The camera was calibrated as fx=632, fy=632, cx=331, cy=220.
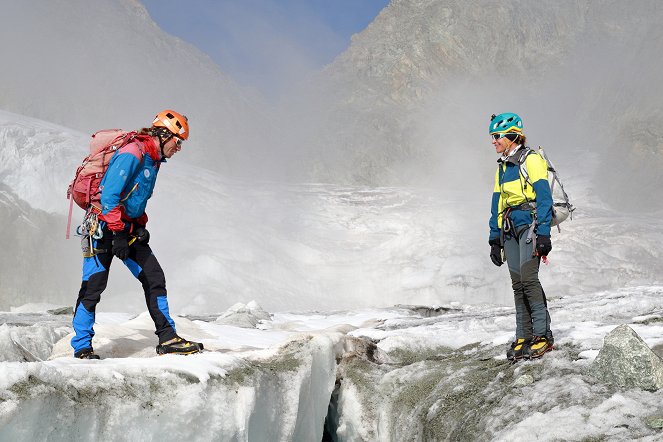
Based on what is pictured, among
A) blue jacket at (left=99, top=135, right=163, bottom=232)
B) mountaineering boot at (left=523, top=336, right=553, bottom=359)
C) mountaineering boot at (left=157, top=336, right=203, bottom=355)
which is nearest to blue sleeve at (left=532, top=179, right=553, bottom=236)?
mountaineering boot at (left=523, top=336, right=553, bottom=359)

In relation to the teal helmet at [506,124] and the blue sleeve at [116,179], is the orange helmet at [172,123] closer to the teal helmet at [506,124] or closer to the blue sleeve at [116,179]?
the blue sleeve at [116,179]

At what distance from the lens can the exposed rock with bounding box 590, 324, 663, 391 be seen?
13.9 ft

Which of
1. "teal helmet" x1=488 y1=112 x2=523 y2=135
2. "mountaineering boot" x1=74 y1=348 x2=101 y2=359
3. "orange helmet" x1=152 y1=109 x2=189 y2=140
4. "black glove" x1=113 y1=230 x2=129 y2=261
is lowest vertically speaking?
"mountaineering boot" x1=74 y1=348 x2=101 y2=359

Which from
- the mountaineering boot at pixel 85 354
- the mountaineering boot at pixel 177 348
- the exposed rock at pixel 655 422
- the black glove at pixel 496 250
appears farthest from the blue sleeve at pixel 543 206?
the mountaineering boot at pixel 85 354

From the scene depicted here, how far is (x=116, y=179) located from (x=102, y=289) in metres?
1.09

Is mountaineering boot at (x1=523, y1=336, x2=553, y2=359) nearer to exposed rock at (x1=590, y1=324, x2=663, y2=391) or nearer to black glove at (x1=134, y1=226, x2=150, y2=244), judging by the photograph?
exposed rock at (x1=590, y1=324, x2=663, y2=391)

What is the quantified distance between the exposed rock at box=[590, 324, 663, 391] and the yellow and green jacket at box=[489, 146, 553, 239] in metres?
1.44

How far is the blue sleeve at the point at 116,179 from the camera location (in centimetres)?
577

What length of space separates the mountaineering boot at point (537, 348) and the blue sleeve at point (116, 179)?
12.9 ft

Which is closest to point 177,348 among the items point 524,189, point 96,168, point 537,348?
point 96,168

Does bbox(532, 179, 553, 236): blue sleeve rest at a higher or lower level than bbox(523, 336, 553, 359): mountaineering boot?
A: higher

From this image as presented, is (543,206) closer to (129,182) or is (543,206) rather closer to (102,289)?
(129,182)

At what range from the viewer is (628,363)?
4.35m

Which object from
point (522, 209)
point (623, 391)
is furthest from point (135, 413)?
point (522, 209)
